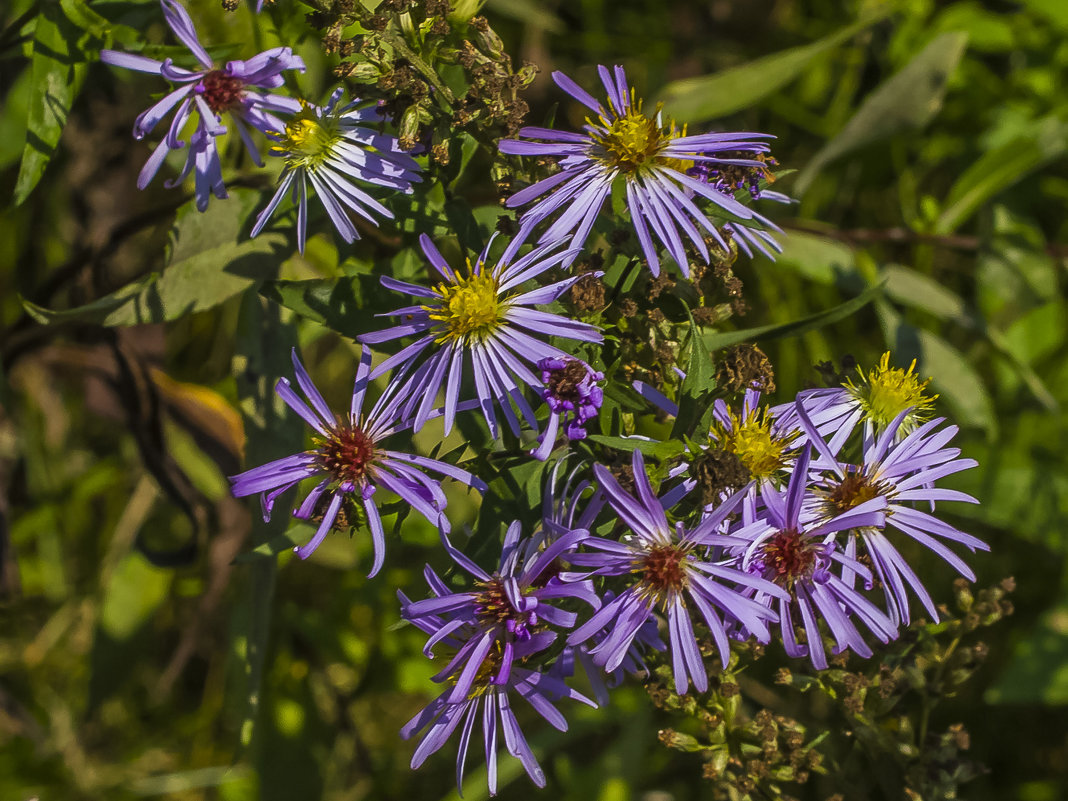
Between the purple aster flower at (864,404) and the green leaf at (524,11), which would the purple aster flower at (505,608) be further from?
the green leaf at (524,11)

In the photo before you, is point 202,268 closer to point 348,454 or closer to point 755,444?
point 348,454

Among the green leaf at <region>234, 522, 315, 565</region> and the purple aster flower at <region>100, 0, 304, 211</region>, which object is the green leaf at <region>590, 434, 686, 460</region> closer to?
the green leaf at <region>234, 522, 315, 565</region>

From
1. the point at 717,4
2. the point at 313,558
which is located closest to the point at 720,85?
the point at 717,4

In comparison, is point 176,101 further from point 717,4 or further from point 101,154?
point 717,4

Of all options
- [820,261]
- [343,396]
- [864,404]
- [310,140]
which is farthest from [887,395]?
[343,396]

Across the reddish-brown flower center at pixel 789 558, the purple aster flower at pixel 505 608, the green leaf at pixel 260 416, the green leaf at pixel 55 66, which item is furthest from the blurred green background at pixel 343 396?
the reddish-brown flower center at pixel 789 558

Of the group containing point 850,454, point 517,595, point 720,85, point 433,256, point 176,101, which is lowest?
point 517,595

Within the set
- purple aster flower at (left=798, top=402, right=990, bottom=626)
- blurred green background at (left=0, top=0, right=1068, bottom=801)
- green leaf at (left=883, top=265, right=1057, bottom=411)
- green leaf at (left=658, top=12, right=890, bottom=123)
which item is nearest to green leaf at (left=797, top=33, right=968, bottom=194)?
blurred green background at (left=0, top=0, right=1068, bottom=801)
